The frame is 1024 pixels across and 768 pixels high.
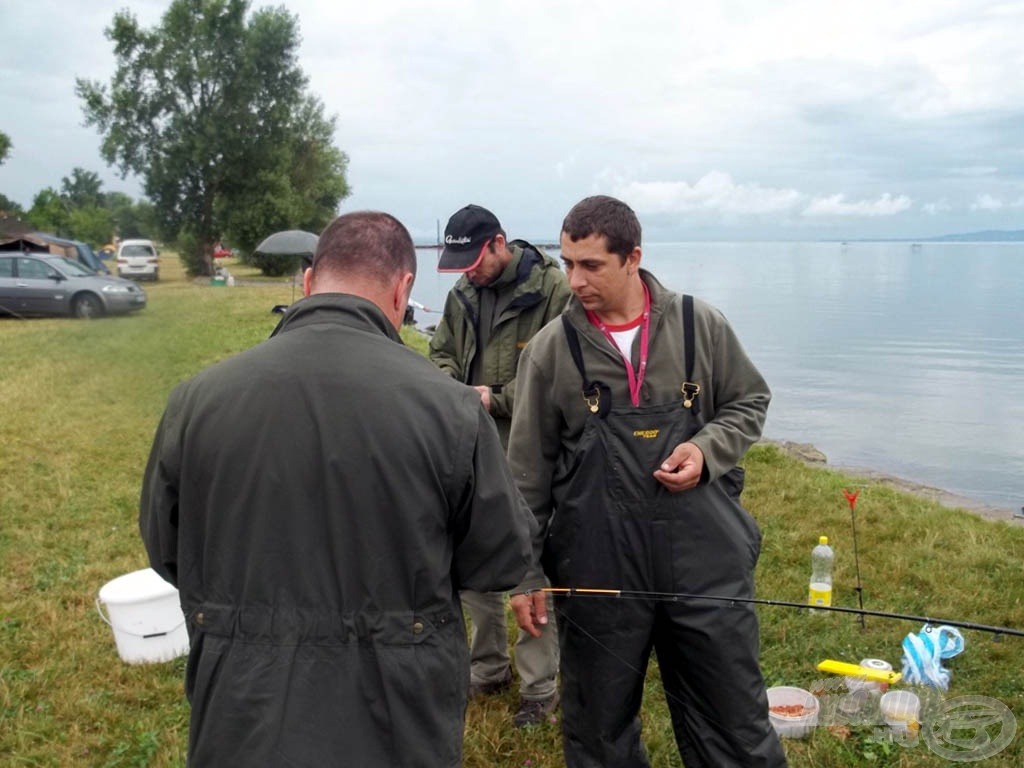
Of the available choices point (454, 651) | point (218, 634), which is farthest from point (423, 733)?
point (218, 634)

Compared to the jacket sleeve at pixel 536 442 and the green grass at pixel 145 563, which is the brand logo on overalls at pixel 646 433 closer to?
the jacket sleeve at pixel 536 442

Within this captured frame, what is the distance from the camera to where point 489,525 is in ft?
6.26

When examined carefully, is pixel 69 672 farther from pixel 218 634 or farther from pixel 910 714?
pixel 910 714

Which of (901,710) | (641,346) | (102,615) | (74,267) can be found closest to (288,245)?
(74,267)

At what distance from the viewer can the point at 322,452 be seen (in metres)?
1.76

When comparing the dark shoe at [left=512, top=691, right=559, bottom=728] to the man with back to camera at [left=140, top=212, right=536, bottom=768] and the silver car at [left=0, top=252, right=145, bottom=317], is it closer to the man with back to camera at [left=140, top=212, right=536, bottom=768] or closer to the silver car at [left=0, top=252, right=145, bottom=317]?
the man with back to camera at [left=140, top=212, right=536, bottom=768]

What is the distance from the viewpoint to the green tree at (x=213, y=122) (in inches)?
639

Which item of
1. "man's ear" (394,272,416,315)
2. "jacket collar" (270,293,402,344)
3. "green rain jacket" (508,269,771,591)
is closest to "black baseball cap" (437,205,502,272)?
"green rain jacket" (508,269,771,591)

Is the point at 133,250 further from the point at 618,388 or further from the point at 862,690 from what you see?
the point at 862,690

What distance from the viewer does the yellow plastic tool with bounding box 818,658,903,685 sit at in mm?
3924

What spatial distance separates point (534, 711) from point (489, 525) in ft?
7.31

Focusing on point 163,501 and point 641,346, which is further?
point 641,346

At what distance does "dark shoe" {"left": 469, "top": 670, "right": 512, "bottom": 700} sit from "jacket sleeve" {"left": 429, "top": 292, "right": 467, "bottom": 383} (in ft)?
4.51

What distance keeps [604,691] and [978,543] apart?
426cm
